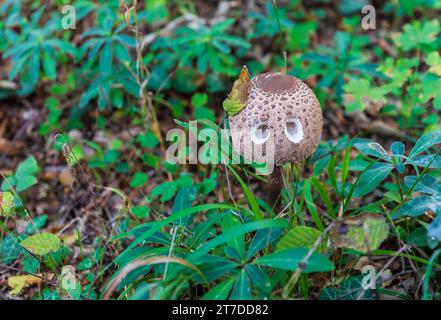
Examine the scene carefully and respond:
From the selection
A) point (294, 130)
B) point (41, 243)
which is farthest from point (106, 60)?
point (294, 130)

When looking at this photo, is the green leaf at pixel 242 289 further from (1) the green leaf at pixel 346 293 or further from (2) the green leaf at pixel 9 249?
(2) the green leaf at pixel 9 249

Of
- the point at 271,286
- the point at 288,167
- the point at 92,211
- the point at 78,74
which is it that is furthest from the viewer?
the point at 78,74

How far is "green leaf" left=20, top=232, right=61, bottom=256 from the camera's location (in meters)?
2.14

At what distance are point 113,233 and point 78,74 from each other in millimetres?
1782

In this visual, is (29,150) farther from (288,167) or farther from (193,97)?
(288,167)

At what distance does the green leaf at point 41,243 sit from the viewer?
7.03 feet

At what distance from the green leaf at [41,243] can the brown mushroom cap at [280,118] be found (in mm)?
987

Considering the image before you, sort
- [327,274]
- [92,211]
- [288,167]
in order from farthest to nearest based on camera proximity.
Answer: [92,211] < [288,167] < [327,274]

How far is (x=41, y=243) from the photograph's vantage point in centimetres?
216

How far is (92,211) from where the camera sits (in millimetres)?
3113

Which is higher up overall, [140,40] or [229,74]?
[140,40]

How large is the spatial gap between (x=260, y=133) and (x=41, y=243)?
1139mm

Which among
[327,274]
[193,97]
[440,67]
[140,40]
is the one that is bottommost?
[327,274]

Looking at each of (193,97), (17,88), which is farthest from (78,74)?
(193,97)
